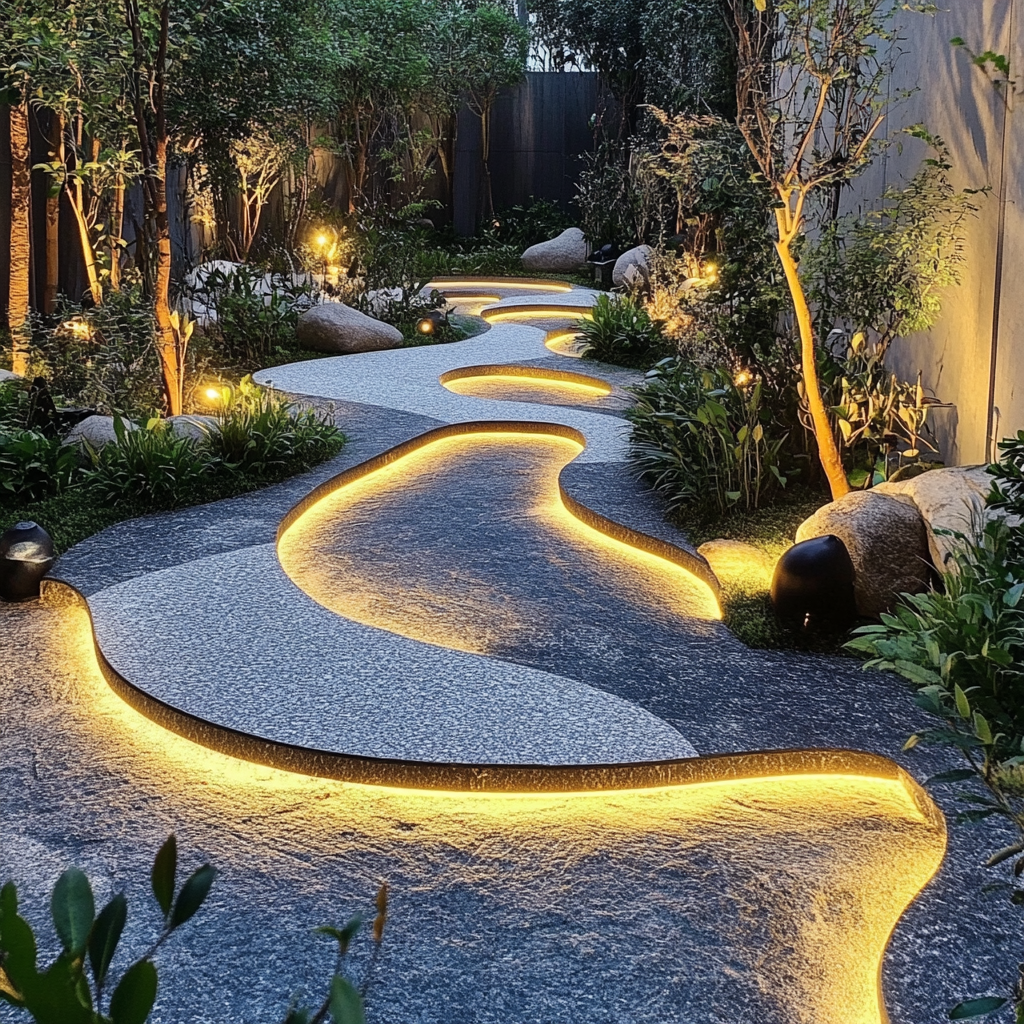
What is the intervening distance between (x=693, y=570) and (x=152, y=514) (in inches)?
110

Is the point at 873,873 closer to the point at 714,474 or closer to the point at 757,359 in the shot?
the point at 714,474

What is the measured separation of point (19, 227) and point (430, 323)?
410 centimetres

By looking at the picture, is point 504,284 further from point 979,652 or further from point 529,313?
point 979,652

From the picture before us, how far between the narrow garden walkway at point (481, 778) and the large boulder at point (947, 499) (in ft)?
1.90

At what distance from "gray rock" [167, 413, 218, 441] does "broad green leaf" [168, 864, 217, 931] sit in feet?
18.6

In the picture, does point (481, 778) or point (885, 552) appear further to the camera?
point (885, 552)

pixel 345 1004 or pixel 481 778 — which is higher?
pixel 345 1004

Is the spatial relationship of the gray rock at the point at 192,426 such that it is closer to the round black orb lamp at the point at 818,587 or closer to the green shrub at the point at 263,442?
the green shrub at the point at 263,442

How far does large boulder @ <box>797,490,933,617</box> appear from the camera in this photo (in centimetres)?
447

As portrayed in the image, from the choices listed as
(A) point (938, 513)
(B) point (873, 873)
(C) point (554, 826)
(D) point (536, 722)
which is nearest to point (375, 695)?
(D) point (536, 722)

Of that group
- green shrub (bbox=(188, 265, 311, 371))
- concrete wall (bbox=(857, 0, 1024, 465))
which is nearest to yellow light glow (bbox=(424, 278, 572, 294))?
green shrub (bbox=(188, 265, 311, 371))

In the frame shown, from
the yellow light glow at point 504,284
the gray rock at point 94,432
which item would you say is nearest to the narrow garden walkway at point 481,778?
the gray rock at point 94,432

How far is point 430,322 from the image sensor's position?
11.4 metres

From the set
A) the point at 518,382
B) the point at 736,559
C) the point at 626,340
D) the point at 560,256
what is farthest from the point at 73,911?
the point at 560,256
